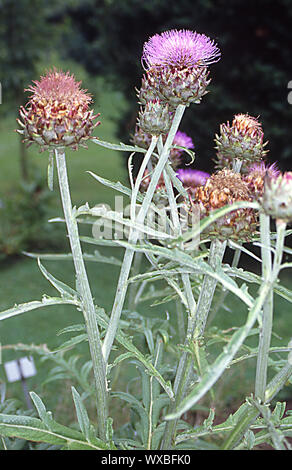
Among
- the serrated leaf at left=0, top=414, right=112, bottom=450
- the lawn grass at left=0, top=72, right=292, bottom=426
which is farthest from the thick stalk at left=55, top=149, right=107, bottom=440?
the lawn grass at left=0, top=72, right=292, bottom=426

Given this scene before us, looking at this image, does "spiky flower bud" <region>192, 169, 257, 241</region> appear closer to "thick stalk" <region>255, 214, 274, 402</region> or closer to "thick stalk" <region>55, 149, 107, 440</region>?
"thick stalk" <region>255, 214, 274, 402</region>

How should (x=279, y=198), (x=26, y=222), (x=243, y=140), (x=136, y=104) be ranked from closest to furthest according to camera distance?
(x=279, y=198), (x=243, y=140), (x=136, y=104), (x=26, y=222)

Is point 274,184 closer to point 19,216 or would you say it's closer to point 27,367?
point 27,367

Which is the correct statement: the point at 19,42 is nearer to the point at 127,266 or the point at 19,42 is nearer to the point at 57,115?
the point at 57,115

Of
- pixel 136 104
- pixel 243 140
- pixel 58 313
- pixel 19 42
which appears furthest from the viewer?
pixel 19 42

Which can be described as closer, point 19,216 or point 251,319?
point 251,319

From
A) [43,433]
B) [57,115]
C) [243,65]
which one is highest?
[243,65]

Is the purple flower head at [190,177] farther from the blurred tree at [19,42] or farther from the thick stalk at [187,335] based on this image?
the blurred tree at [19,42]

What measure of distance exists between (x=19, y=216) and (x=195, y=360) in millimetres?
3604

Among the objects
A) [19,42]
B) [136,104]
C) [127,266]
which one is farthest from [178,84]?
[19,42]

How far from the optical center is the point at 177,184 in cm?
116

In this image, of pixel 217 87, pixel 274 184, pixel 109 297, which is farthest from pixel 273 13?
pixel 274 184

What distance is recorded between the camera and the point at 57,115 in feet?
3.34

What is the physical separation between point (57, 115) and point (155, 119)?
0.75 ft
